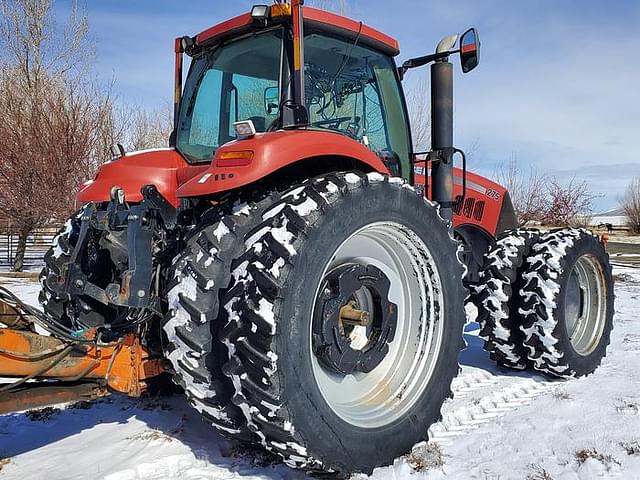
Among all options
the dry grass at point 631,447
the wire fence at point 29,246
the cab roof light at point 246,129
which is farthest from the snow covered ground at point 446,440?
the wire fence at point 29,246

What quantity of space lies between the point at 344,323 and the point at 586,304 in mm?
2768

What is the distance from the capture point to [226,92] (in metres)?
3.65

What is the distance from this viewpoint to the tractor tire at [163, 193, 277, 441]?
2381 millimetres

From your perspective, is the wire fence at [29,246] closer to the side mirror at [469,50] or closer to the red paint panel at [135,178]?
the red paint panel at [135,178]

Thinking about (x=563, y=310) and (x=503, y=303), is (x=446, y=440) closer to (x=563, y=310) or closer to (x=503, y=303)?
(x=503, y=303)

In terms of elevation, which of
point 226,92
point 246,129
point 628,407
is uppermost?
point 226,92

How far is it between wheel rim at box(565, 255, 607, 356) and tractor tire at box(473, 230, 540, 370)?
1.90 feet

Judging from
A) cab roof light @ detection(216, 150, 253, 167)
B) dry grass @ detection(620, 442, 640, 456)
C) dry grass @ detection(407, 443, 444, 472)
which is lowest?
dry grass @ detection(407, 443, 444, 472)

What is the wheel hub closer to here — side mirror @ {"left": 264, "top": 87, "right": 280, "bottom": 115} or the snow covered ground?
the snow covered ground

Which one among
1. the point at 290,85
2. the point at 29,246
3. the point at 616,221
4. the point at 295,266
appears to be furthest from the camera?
the point at 616,221

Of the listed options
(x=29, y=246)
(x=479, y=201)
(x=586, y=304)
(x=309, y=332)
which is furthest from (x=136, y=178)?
(x=29, y=246)

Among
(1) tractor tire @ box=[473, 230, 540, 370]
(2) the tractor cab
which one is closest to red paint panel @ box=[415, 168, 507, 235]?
(1) tractor tire @ box=[473, 230, 540, 370]

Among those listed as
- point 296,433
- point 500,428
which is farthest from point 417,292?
point 296,433

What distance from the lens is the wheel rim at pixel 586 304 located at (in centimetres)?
461
